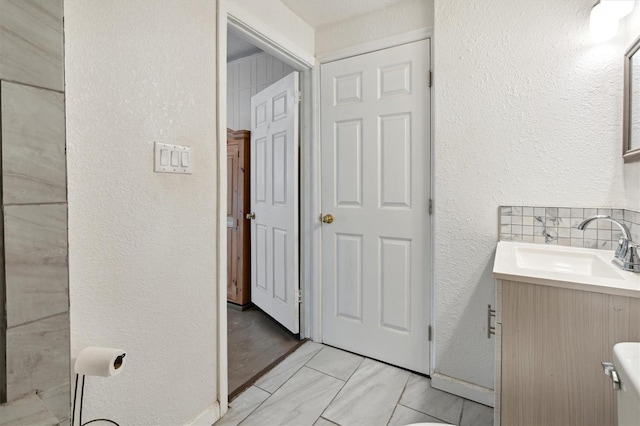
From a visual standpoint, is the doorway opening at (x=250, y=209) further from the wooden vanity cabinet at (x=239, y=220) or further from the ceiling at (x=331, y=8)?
the ceiling at (x=331, y=8)

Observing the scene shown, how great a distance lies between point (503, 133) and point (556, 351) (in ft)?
3.48

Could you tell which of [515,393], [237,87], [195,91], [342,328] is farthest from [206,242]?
[237,87]

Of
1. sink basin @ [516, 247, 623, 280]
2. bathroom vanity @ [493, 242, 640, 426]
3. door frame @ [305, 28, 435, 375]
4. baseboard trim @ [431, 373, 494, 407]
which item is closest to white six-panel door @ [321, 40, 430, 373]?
door frame @ [305, 28, 435, 375]

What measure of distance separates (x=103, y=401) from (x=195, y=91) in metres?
1.26

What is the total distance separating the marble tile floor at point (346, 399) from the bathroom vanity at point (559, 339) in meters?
0.59

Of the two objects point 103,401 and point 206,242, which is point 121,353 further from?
point 206,242

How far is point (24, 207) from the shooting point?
0.75 metres

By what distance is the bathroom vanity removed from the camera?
0.91 metres

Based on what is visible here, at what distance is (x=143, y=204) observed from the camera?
A: 1196mm

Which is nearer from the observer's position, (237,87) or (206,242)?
(206,242)

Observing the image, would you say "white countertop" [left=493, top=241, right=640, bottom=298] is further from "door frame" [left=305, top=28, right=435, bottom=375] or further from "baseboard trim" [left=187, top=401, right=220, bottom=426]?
"baseboard trim" [left=187, top=401, right=220, bottom=426]

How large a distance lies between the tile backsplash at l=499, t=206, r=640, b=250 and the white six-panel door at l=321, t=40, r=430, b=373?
1.46 feet

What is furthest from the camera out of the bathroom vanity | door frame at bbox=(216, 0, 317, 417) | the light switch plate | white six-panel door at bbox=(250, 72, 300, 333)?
white six-panel door at bbox=(250, 72, 300, 333)

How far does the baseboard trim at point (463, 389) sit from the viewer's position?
163 cm
